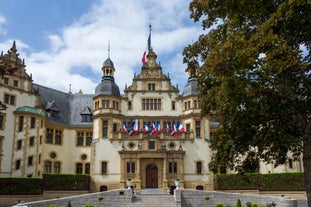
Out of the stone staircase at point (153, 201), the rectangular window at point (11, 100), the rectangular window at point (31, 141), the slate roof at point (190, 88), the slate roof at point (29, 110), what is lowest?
the stone staircase at point (153, 201)

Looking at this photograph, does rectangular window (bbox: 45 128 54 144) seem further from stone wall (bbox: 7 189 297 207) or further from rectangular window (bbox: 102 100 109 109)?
stone wall (bbox: 7 189 297 207)

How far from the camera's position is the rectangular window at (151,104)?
4212cm

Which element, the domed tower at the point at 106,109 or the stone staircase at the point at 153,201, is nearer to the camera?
the stone staircase at the point at 153,201

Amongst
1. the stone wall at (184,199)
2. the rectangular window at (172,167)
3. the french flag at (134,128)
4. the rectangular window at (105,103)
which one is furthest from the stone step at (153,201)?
the rectangular window at (105,103)

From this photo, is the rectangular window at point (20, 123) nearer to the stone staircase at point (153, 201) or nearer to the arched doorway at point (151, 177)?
the arched doorway at point (151, 177)

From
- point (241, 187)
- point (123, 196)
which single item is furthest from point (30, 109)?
point (241, 187)

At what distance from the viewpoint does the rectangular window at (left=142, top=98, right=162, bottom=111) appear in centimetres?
4212

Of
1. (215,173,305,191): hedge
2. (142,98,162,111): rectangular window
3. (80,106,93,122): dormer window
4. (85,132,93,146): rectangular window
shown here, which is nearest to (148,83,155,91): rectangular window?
(142,98,162,111): rectangular window

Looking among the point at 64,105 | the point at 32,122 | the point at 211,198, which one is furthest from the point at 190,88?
the point at 32,122

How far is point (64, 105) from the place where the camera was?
1837 inches

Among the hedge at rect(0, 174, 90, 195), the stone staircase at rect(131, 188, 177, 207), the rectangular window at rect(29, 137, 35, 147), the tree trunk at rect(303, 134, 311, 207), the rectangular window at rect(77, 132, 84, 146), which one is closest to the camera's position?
the tree trunk at rect(303, 134, 311, 207)

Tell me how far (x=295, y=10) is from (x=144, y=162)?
28.7 meters

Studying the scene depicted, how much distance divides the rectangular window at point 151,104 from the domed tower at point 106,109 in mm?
3297

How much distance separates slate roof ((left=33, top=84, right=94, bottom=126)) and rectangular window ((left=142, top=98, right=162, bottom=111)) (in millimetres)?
7862
